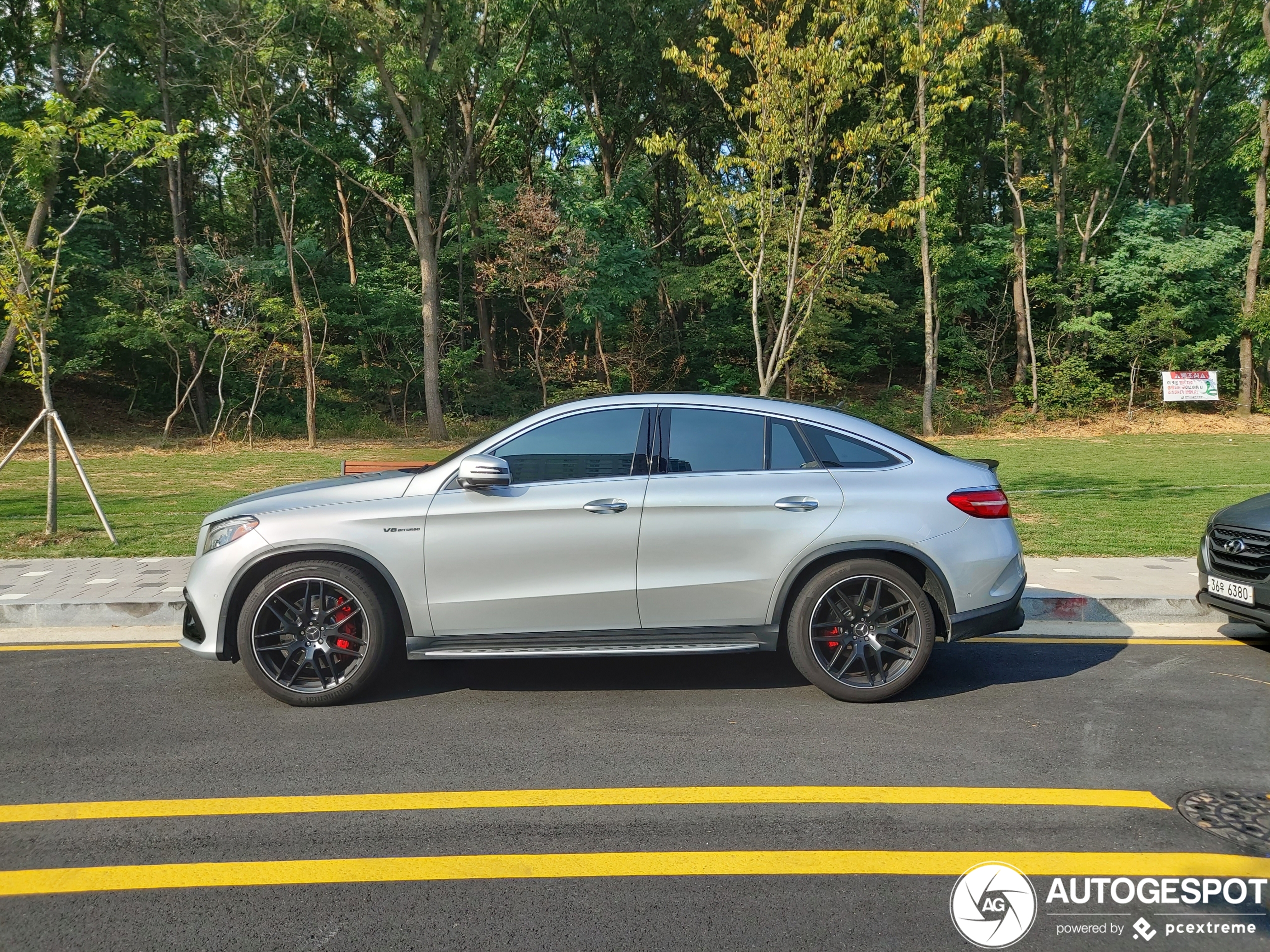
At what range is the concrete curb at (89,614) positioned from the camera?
276 inches

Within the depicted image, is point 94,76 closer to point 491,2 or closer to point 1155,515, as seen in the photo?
point 491,2

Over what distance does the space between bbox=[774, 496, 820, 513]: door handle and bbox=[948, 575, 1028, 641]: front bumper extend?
1013 mm

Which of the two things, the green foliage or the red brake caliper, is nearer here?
the red brake caliper

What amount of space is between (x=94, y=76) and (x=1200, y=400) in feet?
117

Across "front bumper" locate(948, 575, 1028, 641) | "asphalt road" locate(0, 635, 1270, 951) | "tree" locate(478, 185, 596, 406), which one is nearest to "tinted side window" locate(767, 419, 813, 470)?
"front bumper" locate(948, 575, 1028, 641)

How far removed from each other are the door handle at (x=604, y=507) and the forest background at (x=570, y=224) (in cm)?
1895

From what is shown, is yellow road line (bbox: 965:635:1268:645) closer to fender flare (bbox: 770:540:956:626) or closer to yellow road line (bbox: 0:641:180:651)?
fender flare (bbox: 770:540:956:626)

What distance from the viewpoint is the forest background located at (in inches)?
1069

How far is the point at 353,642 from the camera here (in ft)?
16.9

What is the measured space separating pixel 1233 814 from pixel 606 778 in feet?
8.41

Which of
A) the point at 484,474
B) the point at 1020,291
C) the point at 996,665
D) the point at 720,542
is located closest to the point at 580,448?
the point at 484,474

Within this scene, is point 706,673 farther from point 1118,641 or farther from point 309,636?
point 1118,641

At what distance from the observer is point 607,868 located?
131 inches

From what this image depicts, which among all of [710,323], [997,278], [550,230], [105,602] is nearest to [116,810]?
[105,602]
